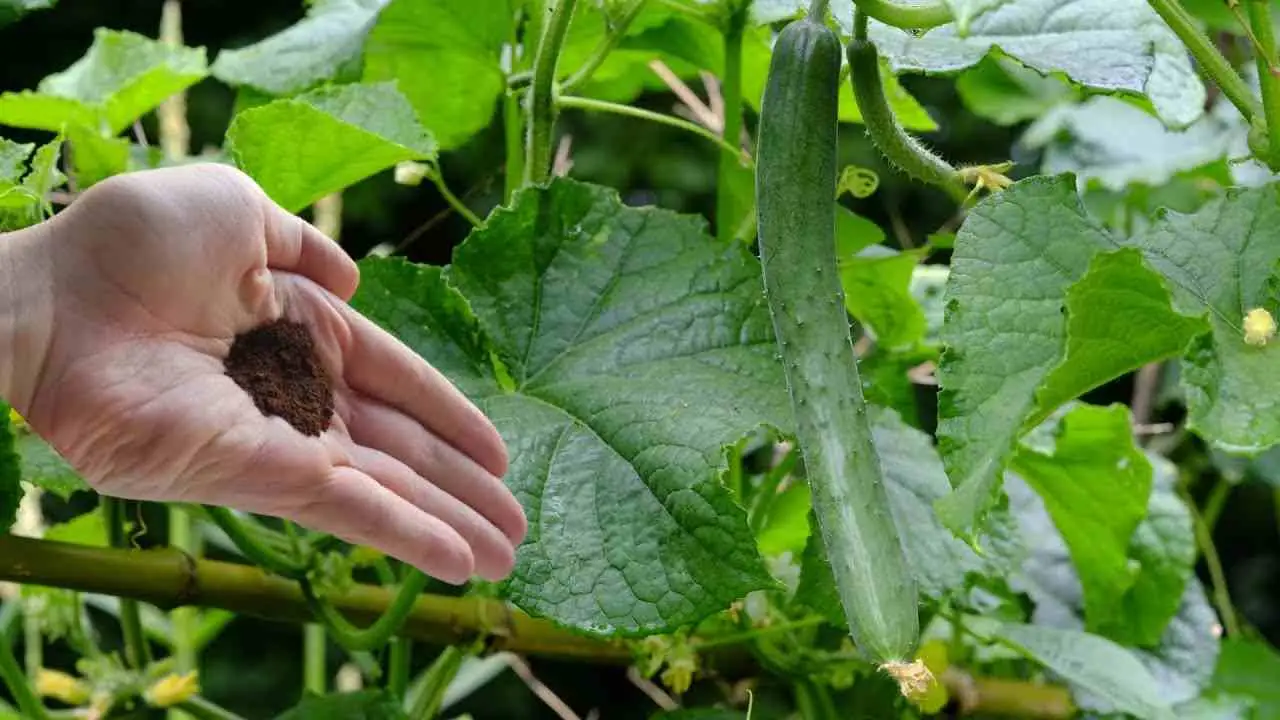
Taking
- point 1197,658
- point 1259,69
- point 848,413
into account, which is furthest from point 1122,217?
point 848,413

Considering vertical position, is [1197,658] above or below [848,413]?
below

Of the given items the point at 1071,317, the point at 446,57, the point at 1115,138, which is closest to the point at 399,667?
the point at 446,57

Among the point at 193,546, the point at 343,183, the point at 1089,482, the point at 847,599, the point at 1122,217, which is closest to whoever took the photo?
the point at 847,599

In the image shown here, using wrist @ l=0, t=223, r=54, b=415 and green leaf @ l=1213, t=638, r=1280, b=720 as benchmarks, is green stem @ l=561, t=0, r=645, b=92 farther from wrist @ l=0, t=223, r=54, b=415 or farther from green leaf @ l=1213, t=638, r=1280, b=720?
green leaf @ l=1213, t=638, r=1280, b=720

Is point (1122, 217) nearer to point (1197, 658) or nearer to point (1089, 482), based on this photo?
point (1197, 658)

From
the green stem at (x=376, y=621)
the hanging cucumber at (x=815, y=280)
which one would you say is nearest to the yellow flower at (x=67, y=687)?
the green stem at (x=376, y=621)

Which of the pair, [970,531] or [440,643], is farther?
[440,643]

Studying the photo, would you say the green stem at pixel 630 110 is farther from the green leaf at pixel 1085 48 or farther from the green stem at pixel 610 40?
the green leaf at pixel 1085 48

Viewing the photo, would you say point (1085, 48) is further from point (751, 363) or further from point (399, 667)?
point (399, 667)
